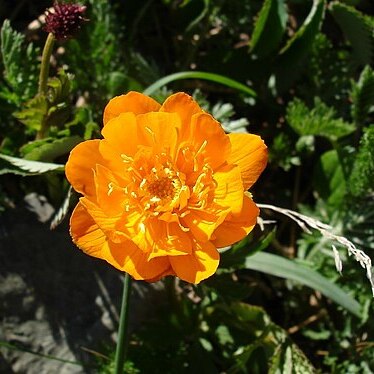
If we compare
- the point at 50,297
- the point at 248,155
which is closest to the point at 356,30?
the point at 248,155

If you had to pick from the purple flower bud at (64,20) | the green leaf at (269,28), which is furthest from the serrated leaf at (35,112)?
the green leaf at (269,28)

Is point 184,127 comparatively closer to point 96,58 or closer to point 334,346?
point 96,58

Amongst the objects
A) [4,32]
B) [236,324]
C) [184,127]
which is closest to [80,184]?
[184,127]

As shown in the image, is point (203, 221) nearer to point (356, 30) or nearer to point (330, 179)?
point (330, 179)

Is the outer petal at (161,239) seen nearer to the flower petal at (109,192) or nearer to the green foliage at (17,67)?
the flower petal at (109,192)

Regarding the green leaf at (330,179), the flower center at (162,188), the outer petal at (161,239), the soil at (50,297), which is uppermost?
the flower center at (162,188)
